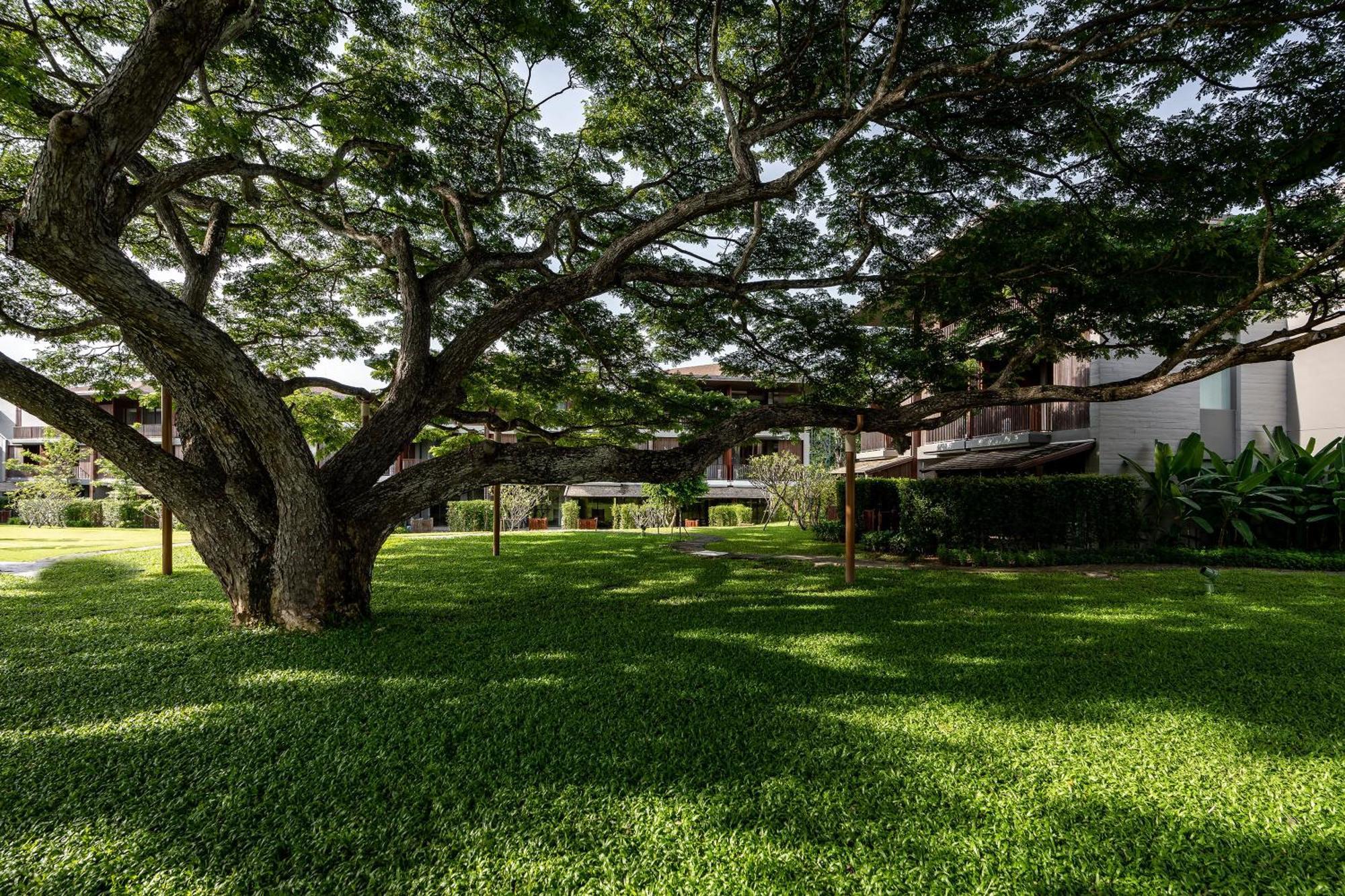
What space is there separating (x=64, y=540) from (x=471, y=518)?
12024 mm

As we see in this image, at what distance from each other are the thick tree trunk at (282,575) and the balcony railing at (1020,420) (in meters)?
12.0

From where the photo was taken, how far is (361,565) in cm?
574

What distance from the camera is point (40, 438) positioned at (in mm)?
35844

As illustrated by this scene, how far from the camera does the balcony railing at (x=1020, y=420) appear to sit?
1320 cm

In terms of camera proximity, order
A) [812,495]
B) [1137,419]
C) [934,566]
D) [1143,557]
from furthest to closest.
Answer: [812,495]
[1137,419]
[1143,557]
[934,566]

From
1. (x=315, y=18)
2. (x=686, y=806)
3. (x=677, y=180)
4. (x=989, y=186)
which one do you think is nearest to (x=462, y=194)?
(x=315, y=18)

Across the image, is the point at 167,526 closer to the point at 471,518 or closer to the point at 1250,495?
the point at 471,518

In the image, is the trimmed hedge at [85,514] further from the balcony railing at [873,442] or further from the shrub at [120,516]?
the balcony railing at [873,442]

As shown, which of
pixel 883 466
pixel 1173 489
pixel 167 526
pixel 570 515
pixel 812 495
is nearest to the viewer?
pixel 167 526

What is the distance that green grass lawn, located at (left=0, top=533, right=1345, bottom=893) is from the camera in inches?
82.4

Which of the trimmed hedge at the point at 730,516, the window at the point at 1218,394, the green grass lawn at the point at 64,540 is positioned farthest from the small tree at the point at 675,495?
the window at the point at 1218,394

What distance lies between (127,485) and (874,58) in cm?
3143

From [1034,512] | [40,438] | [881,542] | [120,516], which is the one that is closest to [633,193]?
[881,542]

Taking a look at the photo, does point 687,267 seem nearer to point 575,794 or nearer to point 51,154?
point 51,154
